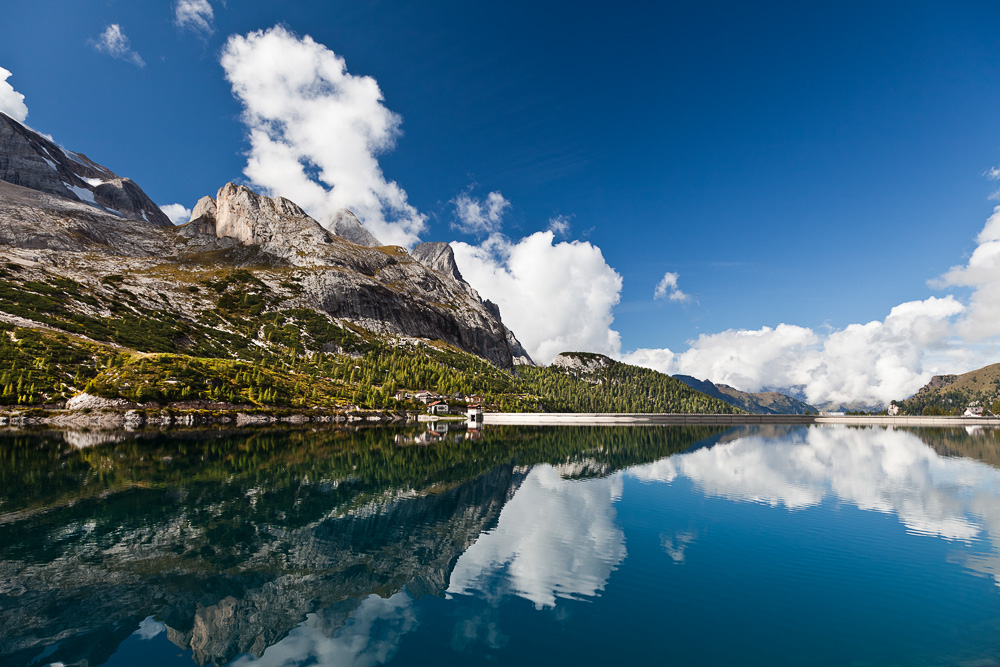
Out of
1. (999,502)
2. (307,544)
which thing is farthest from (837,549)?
(307,544)

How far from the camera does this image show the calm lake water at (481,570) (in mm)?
14531

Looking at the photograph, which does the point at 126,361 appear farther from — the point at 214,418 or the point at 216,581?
the point at 216,581

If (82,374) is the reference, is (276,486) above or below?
below

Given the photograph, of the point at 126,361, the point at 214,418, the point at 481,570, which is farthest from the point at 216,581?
the point at 126,361

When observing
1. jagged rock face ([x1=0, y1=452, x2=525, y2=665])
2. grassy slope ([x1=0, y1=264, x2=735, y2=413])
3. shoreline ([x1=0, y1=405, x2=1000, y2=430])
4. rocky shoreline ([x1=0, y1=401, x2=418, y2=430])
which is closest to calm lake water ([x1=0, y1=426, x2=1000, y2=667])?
jagged rock face ([x1=0, y1=452, x2=525, y2=665])

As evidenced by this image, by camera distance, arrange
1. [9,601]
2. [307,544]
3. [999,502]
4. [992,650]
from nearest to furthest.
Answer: [992,650], [9,601], [307,544], [999,502]

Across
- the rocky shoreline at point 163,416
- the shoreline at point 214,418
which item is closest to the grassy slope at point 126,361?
the rocky shoreline at point 163,416

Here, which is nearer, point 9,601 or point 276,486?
point 9,601

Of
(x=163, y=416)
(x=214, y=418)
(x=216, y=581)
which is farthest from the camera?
(x=214, y=418)

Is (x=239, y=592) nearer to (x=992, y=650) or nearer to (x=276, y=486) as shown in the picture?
(x=276, y=486)

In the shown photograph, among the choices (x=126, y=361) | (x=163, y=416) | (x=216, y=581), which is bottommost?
(x=216, y=581)

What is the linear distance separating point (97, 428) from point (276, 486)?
257ft

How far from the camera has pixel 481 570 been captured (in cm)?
2159

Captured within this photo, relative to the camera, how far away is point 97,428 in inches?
3479
